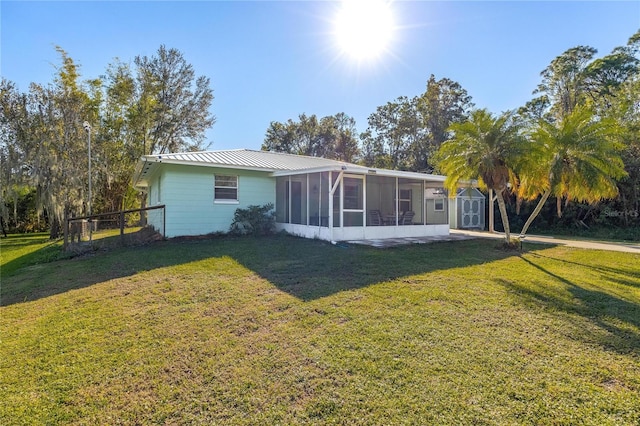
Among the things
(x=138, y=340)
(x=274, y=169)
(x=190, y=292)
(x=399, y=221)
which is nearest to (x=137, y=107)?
(x=274, y=169)

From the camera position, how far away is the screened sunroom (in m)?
10.3

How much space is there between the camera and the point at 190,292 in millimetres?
5211

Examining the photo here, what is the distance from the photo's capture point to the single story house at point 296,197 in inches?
412

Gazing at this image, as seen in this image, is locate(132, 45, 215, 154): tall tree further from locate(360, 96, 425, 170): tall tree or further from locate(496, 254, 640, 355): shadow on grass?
locate(496, 254, 640, 355): shadow on grass

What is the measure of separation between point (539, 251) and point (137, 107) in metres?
22.9

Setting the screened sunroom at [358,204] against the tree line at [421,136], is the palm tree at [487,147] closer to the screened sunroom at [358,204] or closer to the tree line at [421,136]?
the tree line at [421,136]

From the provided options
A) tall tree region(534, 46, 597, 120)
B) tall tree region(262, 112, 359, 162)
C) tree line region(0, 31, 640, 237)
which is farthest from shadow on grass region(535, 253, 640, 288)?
tall tree region(262, 112, 359, 162)

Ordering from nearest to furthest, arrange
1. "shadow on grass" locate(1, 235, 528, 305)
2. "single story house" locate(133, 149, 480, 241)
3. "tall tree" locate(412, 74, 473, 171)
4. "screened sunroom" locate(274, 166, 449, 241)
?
"shadow on grass" locate(1, 235, 528, 305) < "screened sunroom" locate(274, 166, 449, 241) < "single story house" locate(133, 149, 480, 241) < "tall tree" locate(412, 74, 473, 171)

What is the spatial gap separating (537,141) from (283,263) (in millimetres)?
8310

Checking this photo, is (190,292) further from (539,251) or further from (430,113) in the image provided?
(430,113)

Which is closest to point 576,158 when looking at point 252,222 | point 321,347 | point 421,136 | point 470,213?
point 470,213

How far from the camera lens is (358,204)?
1216 cm

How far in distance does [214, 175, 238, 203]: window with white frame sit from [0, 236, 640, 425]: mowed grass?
5.42 m

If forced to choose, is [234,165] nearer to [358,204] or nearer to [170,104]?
[358,204]
